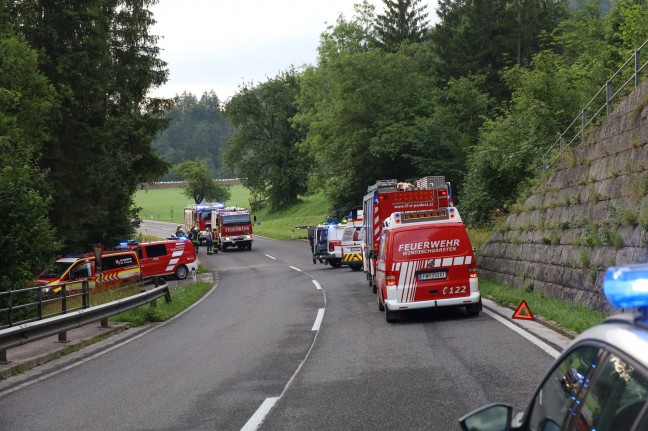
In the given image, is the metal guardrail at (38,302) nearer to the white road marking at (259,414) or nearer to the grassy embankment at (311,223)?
the white road marking at (259,414)

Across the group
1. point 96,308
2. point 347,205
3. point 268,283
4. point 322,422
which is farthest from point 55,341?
point 347,205

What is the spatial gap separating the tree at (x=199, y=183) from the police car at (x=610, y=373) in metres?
99.6

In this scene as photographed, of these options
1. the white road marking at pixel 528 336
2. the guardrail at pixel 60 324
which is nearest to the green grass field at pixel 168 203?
the guardrail at pixel 60 324

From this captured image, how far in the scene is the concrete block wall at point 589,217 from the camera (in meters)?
13.8

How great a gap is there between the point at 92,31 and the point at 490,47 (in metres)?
32.5

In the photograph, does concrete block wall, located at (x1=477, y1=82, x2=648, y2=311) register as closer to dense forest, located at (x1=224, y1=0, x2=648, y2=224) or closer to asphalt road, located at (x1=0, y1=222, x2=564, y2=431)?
asphalt road, located at (x1=0, y1=222, x2=564, y2=431)

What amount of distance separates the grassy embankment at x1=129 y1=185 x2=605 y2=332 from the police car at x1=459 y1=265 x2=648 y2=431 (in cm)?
921

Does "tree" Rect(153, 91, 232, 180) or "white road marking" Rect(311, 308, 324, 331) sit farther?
"tree" Rect(153, 91, 232, 180)

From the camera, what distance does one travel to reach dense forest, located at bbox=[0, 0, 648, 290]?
93.0 feet

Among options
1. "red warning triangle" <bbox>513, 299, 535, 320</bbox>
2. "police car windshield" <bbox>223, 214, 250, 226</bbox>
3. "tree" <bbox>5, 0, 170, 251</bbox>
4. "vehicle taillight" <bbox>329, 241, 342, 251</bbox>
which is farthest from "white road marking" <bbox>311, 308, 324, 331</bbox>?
"police car windshield" <bbox>223, 214, 250, 226</bbox>

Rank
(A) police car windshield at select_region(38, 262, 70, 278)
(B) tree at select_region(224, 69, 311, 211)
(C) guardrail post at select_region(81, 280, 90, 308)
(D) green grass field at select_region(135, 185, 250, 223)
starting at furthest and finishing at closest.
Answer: (D) green grass field at select_region(135, 185, 250, 223) → (B) tree at select_region(224, 69, 311, 211) → (A) police car windshield at select_region(38, 262, 70, 278) → (C) guardrail post at select_region(81, 280, 90, 308)

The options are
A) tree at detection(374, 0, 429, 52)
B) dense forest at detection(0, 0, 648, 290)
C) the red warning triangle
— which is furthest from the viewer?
tree at detection(374, 0, 429, 52)

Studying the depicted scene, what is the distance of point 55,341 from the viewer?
15000 millimetres

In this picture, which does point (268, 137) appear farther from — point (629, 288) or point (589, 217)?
point (629, 288)
